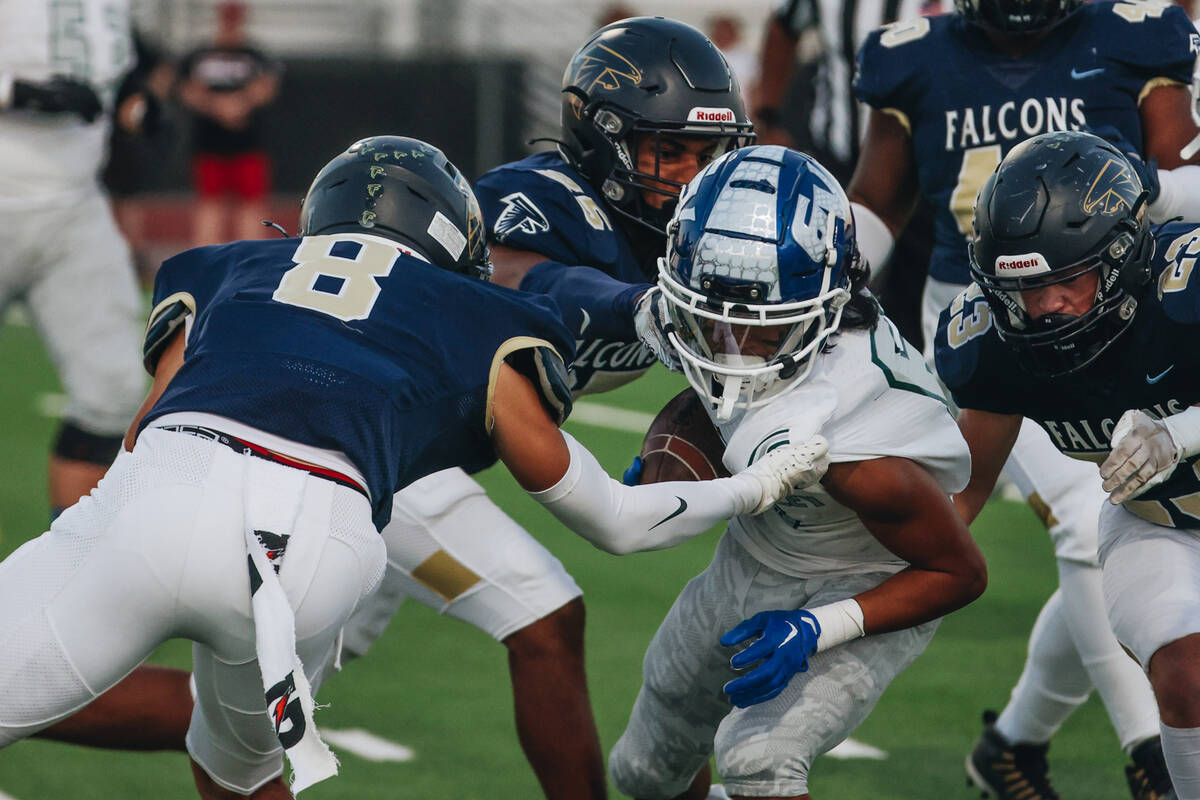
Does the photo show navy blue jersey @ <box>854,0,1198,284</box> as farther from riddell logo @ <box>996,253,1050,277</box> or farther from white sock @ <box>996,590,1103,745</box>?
riddell logo @ <box>996,253,1050,277</box>

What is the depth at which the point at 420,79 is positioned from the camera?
15.5 metres

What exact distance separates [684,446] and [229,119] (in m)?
9.24

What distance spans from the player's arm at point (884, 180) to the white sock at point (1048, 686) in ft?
3.48

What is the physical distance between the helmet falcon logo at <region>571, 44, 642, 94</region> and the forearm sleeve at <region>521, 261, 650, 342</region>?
464mm

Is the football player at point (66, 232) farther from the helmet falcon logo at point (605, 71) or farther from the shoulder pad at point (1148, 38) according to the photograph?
the shoulder pad at point (1148, 38)

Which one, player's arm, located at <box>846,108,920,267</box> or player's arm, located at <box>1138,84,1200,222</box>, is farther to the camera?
player's arm, located at <box>846,108,920,267</box>

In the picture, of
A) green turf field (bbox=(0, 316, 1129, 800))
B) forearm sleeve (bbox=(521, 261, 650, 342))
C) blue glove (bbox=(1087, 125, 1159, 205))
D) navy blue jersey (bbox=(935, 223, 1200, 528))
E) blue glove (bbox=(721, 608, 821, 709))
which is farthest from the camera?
green turf field (bbox=(0, 316, 1129, 800))

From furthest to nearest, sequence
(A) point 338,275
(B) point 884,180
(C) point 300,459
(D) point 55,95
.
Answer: (D) point 55,95 → (B) point 884,180 → (A) point 338,275 → (C) point 300,459

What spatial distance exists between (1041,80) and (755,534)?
1.57m

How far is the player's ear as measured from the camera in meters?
2.71

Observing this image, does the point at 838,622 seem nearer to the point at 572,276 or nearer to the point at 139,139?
the point at 572,276

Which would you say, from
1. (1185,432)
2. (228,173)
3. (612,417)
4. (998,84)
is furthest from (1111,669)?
(228,173)

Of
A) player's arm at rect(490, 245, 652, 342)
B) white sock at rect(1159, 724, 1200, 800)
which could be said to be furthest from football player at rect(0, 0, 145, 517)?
white sock at rect(1159, 724, 1200, 800)

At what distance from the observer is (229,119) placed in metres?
11.8
